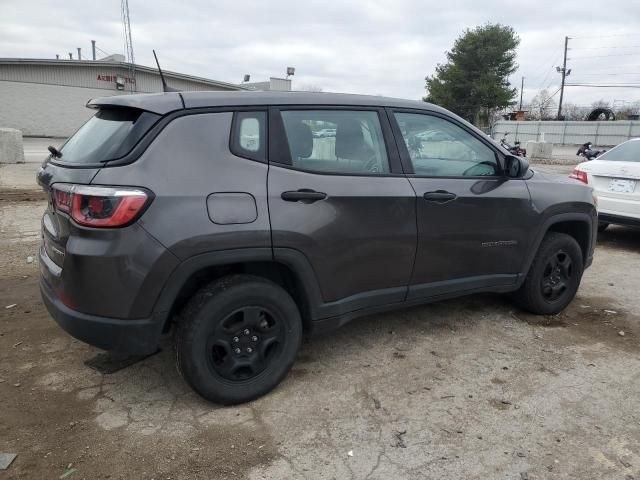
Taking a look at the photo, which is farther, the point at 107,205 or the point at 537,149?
the point at 537,149

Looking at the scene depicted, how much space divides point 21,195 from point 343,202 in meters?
8.31

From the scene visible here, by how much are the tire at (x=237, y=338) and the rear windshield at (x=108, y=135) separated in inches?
34.4

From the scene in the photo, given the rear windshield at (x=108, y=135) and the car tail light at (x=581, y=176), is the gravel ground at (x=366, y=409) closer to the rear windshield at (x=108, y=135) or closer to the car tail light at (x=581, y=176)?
the rear windshield at (x=108, y=135)

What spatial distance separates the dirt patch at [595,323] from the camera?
3.90m

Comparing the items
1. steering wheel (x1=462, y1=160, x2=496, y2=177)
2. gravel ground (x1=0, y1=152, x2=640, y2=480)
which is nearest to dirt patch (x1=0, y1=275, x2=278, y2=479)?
gravel ground (x1=0, y1=152, x2=640, y2=480)

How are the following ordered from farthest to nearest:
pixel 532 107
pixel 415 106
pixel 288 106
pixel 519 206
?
pixel 532 107, pixel 519 206, pixel 415 106, pixel 288 106

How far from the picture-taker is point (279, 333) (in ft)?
9.74

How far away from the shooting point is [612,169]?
6602mm

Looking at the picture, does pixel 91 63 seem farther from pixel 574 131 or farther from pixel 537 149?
pixel 574 131

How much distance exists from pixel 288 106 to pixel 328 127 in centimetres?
30

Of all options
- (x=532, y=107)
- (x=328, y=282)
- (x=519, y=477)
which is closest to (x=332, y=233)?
(x=328, y=282)

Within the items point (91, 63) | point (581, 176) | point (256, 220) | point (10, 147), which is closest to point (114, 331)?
point (256, 220)

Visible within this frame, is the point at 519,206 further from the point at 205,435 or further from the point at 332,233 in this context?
the point at 205,435

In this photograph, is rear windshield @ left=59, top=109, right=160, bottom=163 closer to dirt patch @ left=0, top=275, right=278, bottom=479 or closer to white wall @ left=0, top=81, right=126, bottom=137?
dirt patch @ left=0, top=275, right=278, bottom=479
